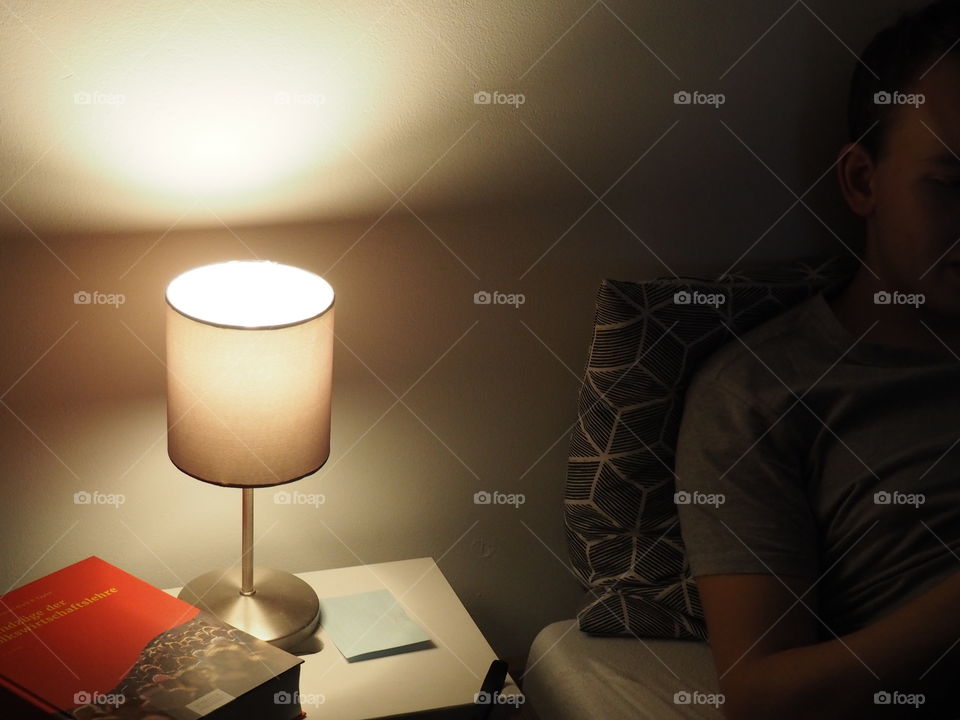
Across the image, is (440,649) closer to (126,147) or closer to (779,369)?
(779,369)

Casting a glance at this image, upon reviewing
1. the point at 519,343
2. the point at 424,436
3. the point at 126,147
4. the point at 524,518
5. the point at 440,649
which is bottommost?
the point at 440,649

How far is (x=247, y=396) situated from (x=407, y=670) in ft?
1.38

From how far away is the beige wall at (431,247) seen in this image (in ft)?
4.30

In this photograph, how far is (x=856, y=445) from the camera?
4.31 feet

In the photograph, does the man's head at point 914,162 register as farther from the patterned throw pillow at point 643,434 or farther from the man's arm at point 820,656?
the man's arm at point 820,656

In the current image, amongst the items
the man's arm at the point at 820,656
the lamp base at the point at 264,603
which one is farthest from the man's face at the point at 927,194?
the lamp base at the point at 264,603

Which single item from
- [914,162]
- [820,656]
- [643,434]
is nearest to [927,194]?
[914,162]

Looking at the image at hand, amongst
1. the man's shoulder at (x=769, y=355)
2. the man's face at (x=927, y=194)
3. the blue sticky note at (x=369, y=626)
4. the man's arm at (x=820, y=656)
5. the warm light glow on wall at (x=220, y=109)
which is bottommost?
the man's arm at (x=820, y=656)

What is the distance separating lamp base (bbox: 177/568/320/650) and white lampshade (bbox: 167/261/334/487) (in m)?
0.22

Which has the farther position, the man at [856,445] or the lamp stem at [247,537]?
the lamp stem at [247,537]

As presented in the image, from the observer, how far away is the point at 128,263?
1.33 metres

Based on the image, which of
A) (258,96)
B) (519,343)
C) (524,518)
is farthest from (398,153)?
(524,518)

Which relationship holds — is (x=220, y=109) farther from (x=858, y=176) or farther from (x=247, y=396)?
(x=858, y=176)

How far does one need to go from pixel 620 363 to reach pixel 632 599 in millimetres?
338
